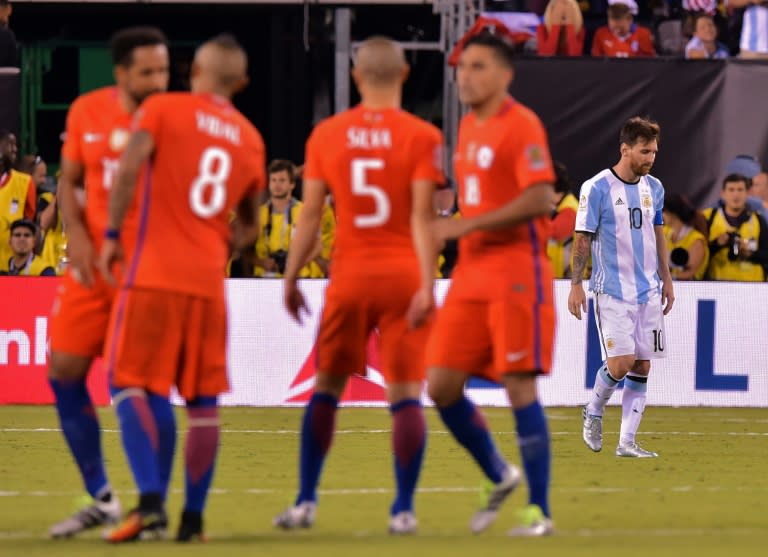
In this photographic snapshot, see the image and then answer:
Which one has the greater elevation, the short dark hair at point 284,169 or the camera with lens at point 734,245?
the short dark hair at point 284,169

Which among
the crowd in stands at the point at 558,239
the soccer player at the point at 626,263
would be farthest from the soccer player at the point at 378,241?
the crowd in stands at the point at 558,239

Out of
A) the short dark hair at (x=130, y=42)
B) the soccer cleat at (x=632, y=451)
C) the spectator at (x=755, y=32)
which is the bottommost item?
the soccer cleat at (x=632, y=451)

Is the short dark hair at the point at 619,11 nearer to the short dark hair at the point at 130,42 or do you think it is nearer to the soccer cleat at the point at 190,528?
the short dark hair at the point at 130,42

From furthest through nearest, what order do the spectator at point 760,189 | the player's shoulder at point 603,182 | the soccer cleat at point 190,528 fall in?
the spectator at point 760,189 < the player's shoulder at point 603,182 < the soccer cleat at point 190,528

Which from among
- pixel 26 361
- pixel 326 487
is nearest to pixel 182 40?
pixel 26 361

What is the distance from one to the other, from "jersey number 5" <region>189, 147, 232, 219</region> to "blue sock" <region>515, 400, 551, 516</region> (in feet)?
5.32

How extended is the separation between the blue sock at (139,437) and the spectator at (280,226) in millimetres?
8401

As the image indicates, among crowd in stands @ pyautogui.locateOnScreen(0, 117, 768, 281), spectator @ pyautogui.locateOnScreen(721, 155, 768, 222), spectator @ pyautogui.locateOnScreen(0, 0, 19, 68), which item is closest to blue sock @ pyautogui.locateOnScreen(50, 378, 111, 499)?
crowd in stands @ pyautogui.locateOnScreen(0, 117, 768, 281)

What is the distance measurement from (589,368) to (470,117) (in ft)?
24.3

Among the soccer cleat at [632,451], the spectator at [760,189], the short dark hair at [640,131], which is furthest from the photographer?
the spectator at [760,189]

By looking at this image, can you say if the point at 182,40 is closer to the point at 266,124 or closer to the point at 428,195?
the point at 266,124

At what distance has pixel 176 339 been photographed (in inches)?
289

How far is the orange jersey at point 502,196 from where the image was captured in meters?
7.74

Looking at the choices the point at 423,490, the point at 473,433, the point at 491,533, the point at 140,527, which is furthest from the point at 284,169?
the point at 140,527
